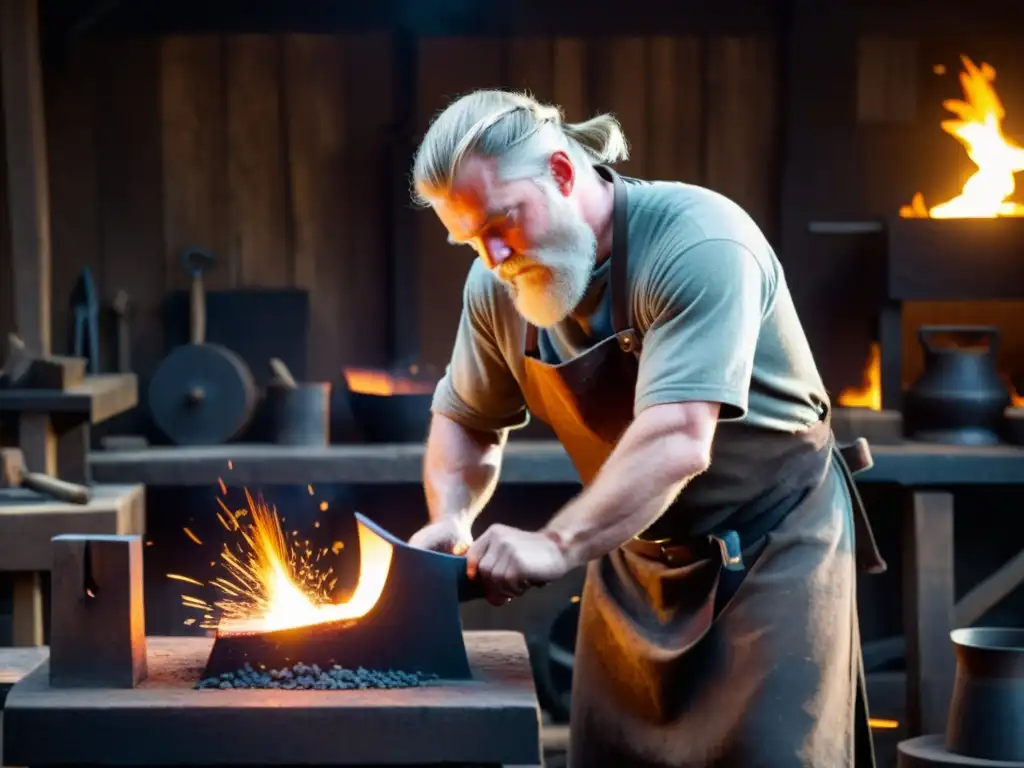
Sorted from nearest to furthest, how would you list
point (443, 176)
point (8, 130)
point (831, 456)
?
point (443, 176) < point (831, 456) < point (8, 130)

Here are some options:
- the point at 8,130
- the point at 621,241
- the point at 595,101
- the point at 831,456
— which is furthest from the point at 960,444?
the point at 8,130

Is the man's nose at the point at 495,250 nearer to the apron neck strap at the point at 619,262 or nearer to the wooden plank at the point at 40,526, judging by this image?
the apron neck strap at the point at 619,262

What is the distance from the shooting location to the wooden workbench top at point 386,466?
5.20m

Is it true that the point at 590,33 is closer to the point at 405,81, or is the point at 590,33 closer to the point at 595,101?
the point at 595,101

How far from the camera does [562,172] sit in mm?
3002

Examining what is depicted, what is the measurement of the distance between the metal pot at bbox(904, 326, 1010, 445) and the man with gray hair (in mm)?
2188

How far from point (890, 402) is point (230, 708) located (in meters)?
3.67

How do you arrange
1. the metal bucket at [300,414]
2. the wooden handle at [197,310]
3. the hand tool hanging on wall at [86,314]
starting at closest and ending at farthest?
the metal bucket at [300,414], the hand tool hanging on wall at [86,314], the wooden handle at [197,310]

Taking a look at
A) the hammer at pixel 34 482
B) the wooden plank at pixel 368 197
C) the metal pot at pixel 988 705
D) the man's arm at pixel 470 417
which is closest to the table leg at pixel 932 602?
the metal pot at pixel 988 705

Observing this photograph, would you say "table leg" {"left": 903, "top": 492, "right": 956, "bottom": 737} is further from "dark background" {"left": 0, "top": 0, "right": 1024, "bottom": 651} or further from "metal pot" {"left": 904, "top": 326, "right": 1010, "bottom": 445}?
"dark background" {"left": 0, "top": 0, "right": 1024, "bottom": 651}

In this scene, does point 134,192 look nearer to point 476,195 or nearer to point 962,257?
point 962,257

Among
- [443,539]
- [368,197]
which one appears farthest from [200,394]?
[443,539]

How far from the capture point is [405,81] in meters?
5.95

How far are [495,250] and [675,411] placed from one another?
1.64 feet
